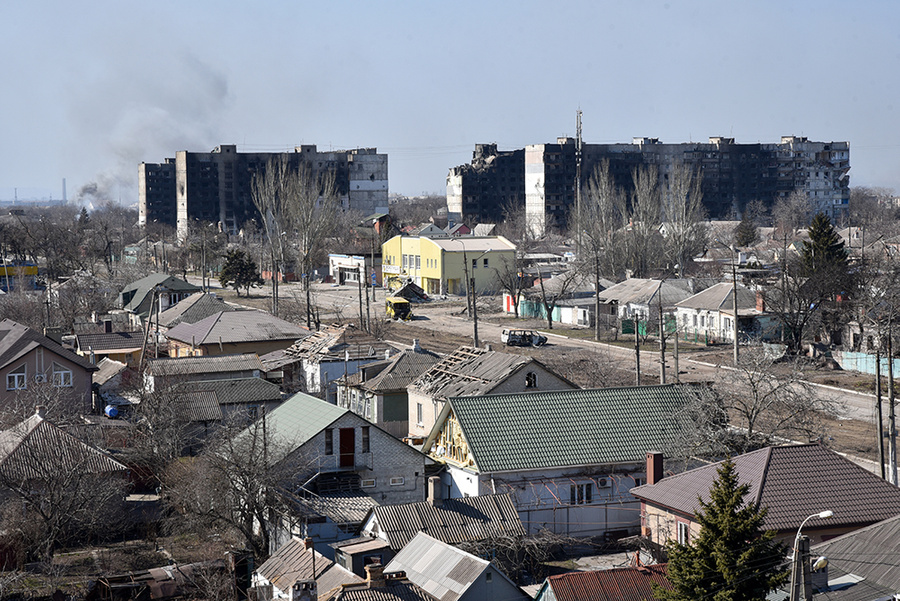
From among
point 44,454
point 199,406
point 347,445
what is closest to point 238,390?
point 199,406

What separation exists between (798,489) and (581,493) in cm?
567

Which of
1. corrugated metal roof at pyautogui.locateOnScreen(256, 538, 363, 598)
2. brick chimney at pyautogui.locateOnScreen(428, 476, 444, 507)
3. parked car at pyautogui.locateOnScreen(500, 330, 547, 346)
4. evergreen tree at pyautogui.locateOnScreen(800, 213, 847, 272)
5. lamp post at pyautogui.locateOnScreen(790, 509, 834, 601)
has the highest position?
evergreen tree at pyautogui.locateOnScreen(800, 213, 847, 272)

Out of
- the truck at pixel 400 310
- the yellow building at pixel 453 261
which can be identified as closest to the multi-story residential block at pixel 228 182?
the yellow building at pixel 453 261

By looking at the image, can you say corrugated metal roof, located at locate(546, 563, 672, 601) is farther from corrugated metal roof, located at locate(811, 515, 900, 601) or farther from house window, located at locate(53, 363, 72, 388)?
house window, located at locate(53, 363, 72, 388)

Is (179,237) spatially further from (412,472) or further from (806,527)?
(806,527)

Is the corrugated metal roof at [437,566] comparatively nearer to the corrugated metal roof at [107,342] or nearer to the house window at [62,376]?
the house window at [62,376]

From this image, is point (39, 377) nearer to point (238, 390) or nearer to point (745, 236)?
point (238, 390)

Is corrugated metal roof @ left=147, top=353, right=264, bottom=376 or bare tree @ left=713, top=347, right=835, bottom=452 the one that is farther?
corrugated metal roof @ left=147, top=353, right=264, bottom=376

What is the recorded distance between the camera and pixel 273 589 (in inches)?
779

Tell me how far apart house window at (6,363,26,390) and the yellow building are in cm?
3442

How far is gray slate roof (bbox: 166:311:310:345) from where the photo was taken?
46.2m

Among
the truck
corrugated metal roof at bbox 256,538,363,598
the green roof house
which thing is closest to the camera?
corrugated metal roof at bbox 256,538,363,598

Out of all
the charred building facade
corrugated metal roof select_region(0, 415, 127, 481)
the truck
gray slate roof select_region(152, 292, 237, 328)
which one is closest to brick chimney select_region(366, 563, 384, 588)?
corrugated metal roof select_region(0, 415, 127, 481)

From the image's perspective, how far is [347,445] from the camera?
2545cm
